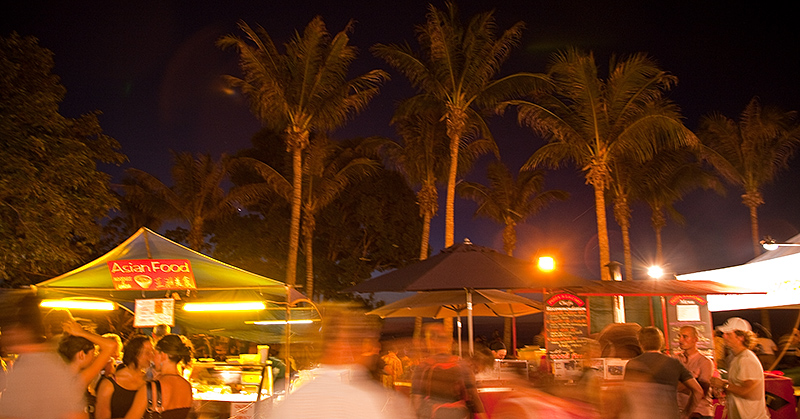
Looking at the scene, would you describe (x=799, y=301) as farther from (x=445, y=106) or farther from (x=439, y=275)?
(x=445, y=106)

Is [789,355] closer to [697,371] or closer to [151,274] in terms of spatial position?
[697,371]

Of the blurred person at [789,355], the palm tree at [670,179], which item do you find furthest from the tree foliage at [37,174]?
the palm tree at [670,179]

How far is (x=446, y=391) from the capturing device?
525 cm

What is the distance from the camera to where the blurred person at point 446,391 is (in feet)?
17.1

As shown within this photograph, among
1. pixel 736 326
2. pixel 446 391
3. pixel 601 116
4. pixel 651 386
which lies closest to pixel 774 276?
pixel 736 326

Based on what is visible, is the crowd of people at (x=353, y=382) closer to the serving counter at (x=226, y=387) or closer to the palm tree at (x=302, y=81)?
the serving counter at (x=226, y=387)

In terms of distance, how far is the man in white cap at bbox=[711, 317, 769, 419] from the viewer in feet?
19.2

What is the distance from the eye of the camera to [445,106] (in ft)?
72.3

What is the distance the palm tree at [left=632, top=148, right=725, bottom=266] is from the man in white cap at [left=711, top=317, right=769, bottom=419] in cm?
2277

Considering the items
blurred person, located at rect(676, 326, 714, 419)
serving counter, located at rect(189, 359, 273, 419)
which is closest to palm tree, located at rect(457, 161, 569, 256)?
serving counter, located at rect(189, 359, 273, 419)

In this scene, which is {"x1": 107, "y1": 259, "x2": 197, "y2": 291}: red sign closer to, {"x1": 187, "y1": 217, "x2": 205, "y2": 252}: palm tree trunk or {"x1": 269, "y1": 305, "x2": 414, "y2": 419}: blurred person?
{"x1": 269, "y1": 305, "x2": 414, "y2": 419}: blurred person

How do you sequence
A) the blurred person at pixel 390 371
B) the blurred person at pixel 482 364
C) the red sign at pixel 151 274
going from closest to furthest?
1. the blurred person at pixel 482 364
2. the red sign at pixel 151 274
3. the blurred person at pixel 390 371

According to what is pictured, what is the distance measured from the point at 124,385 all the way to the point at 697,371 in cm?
559

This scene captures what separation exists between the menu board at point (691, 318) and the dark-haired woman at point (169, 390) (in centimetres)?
1363
